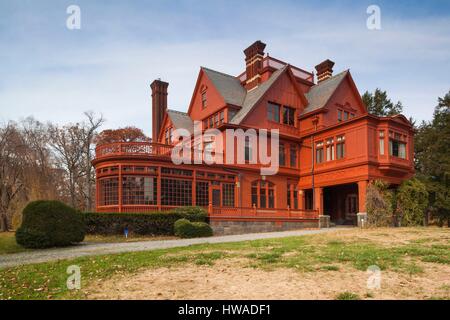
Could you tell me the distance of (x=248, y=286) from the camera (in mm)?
7902

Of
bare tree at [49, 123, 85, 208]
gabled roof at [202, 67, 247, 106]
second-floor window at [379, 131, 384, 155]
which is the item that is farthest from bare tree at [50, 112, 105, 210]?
second-floor window at [379, 131, 384, 155]

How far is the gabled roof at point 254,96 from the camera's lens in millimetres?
31380

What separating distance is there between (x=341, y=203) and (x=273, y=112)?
976cm

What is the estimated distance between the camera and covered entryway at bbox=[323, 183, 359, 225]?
34.1 metres

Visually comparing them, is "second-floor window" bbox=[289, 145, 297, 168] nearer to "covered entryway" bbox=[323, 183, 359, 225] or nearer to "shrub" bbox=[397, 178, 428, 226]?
"covered entryway" bbox=[323, 183, 359, 225]

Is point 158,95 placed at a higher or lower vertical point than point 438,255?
higher

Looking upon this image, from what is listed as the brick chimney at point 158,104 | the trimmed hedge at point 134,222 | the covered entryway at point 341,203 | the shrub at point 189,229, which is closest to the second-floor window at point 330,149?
the covered entryway at point 341,203

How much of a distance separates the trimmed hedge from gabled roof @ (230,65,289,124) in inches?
424

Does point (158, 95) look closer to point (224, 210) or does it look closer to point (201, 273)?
point (224, 210)

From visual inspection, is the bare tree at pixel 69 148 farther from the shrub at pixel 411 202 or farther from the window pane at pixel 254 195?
the shrub at pixel 411 202

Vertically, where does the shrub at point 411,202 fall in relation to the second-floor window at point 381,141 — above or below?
below

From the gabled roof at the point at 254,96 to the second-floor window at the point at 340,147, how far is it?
268 inches
